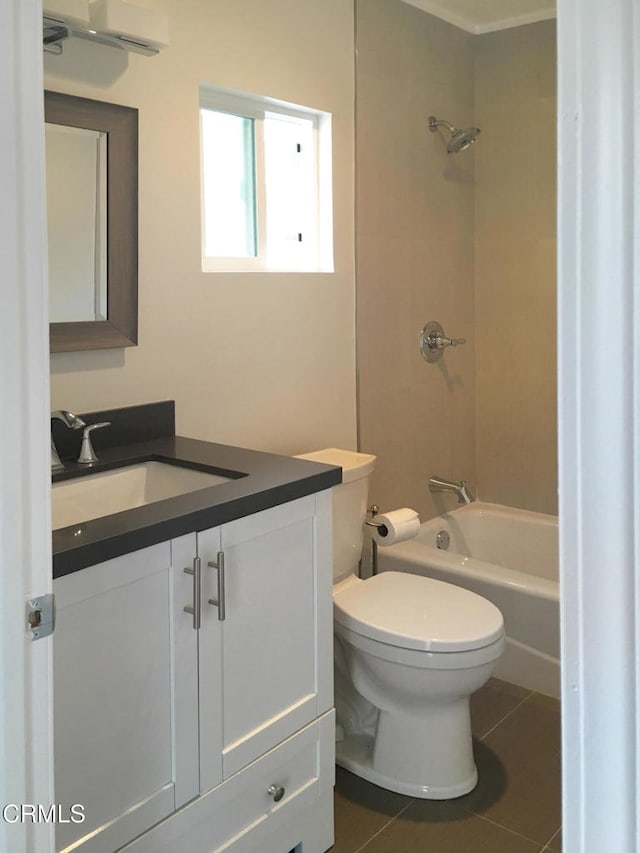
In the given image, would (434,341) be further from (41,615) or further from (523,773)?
(41,615)

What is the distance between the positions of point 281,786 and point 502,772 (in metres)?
0.75

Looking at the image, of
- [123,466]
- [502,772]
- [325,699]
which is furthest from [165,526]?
[502,772]

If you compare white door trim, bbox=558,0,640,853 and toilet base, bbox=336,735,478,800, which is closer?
white door trim, bbox=558,0,640,853

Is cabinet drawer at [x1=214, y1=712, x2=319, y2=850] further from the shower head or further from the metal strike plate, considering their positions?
the shower head

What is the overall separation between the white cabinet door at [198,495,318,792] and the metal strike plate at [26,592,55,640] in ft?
1.81

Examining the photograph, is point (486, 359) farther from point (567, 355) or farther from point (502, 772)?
point (567, 355)

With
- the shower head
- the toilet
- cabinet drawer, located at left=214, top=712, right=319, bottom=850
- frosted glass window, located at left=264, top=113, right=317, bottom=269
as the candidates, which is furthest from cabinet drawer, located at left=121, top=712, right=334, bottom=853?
the shower head

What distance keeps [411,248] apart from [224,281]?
98 centimetres

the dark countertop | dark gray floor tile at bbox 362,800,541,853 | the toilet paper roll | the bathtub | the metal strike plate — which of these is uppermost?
the dark countertop

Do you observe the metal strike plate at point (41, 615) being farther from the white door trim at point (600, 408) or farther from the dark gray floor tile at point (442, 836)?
the dark gray floor tile at point (442, 836)

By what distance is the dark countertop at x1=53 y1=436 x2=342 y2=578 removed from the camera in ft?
4.43

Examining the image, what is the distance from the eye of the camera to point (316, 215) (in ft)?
8.95

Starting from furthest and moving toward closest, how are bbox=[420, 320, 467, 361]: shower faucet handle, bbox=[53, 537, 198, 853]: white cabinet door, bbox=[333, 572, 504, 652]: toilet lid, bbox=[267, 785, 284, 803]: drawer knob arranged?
1. bbox=[420, 320, 467, 361]: shower faucet handle
2. bbox=[333, 572, 504, 652]: toilet lid
3. bbox=[267, 785, 284, 803]: drawer knob
4. bbox=[53, 537, 198, 853]: white cabinet door

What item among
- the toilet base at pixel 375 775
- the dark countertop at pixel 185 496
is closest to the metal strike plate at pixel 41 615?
the dark countertop at pixel 185 496
